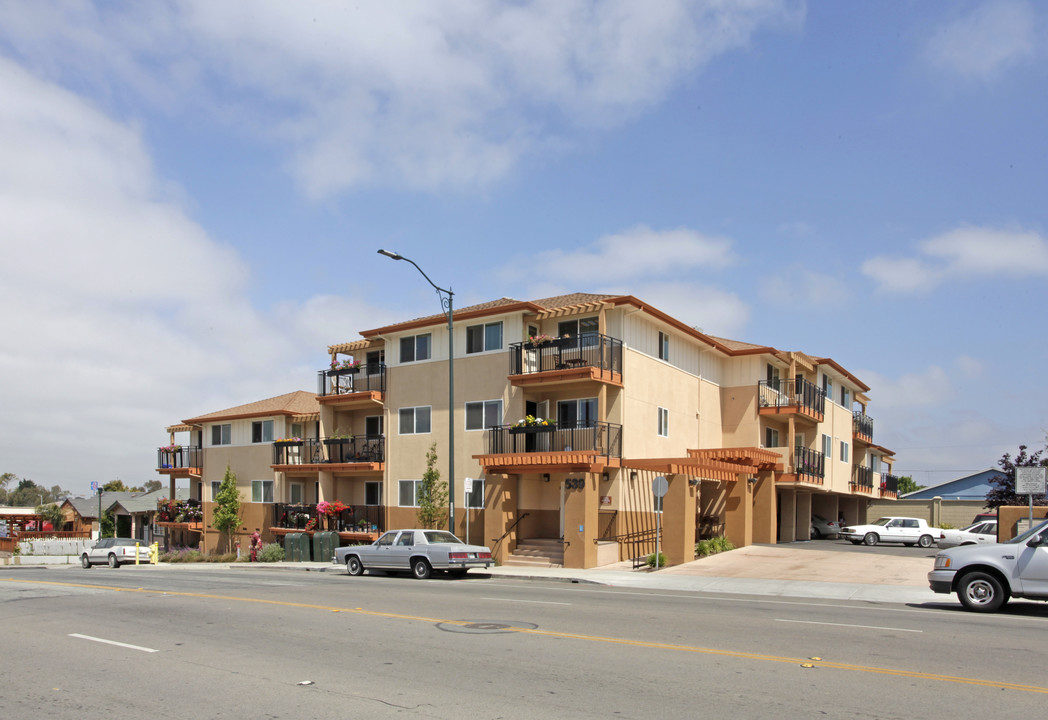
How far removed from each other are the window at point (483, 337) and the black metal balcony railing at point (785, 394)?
514 inches

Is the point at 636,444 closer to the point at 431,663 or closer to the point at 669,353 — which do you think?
the point at 669,353

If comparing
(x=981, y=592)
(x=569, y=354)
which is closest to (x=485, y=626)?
(x=981, y=592)

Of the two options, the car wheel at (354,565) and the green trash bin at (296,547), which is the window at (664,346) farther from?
the green trash bin at (296,547)

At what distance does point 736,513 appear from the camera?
32.9m

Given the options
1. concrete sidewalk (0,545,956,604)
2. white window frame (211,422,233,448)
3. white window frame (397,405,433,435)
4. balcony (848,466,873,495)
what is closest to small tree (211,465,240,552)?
white window frame (211,422,233,448)

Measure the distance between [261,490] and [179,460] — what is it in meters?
8.93

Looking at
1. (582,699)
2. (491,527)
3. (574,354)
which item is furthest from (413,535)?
(582,699)

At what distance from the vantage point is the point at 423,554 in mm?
23469

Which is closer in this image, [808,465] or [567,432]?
[567,432]

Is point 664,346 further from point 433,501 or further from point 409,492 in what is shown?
point 409,492

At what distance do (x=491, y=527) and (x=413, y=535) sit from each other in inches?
239

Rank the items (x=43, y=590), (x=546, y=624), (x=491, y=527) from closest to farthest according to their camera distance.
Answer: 1. (x=546, y=624)
2. (x=43, y=590)
3. (x=491, y=527)

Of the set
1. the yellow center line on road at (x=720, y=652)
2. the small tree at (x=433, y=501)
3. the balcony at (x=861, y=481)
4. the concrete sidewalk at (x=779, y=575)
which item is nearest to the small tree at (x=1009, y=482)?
the balcony at (x=861, y=481)

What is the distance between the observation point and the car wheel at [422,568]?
2348cm
